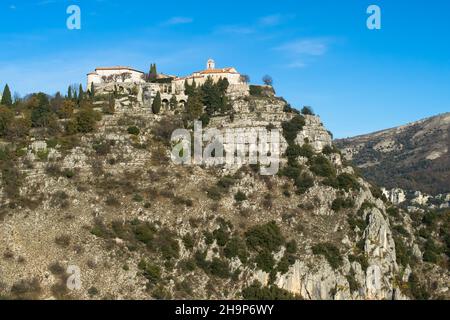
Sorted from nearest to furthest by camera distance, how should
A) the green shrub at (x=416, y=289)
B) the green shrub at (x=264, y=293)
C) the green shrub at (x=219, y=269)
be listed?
the green shrub at (x=264, y=293)
the green shrub at (x=219, y=269)
the green shrub at (x=416, y=289)

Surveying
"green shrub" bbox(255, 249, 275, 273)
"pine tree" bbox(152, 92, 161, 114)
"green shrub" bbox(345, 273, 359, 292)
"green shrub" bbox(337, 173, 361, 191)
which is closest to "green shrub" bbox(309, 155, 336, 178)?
"green shrub" bbox(337, 173, 361, 191)

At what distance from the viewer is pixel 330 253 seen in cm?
8038

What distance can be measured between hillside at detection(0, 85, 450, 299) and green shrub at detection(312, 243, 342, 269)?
165mm

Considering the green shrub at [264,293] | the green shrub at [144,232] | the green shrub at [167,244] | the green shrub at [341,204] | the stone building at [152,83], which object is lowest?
the green shrub at [264,293]

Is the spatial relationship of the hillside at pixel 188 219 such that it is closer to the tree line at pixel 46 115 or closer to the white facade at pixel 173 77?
the tree line at pixel 46 115

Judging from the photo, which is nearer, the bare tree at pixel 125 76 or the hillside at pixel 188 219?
the hillside at pixel 188 219

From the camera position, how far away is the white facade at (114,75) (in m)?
124

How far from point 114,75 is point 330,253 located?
62178 mm

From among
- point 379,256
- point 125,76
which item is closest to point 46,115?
point 125,76

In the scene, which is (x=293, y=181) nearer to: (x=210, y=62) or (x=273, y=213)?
(x=273, y=213)

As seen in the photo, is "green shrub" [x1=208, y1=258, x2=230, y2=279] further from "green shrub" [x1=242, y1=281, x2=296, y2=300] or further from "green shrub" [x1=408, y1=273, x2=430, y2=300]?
"green shrub" [x1=408, y1=273, x2=430, y2=300]

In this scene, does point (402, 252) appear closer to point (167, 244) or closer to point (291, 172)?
point (291, 172)

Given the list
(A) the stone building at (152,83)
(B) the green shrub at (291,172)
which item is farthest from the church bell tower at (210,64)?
(B) the green shrub at (291,172)

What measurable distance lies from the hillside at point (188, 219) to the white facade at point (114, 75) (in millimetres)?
23670
